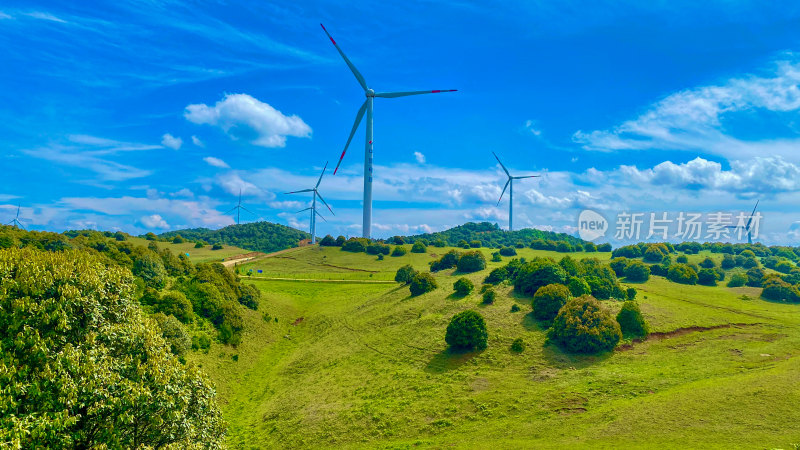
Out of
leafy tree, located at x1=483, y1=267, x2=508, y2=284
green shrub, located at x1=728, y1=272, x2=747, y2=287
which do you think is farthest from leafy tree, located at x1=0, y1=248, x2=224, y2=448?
green shrub, located at x1=728, y1=272, x2=747, y2=287

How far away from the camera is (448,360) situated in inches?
2062

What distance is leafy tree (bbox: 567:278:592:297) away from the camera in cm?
6375

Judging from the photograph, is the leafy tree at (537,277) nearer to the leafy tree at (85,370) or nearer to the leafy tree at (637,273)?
the leafy tree at (637,273)

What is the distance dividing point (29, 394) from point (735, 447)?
42.1 metres

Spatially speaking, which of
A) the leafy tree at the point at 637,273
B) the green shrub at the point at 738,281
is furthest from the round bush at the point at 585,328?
the green shrub at the point at 738,281

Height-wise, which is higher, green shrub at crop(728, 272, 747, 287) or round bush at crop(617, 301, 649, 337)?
green shrub at crop(728, 272, 747, 287)

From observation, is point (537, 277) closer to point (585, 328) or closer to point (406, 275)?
point (585, 328)

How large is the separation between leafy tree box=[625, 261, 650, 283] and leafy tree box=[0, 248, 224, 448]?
93155 mm

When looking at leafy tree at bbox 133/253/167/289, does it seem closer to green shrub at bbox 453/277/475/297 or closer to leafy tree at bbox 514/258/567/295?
green shrub at bbox 453/277/475/297

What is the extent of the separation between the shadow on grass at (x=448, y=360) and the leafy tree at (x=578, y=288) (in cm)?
2096

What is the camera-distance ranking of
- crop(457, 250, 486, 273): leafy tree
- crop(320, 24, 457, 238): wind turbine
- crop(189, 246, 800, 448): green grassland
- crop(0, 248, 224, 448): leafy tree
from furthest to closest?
crop(320, 24, 457, 238): wind turbine
crop(457, 250, 486, 273): leafy tree
crop(189, 246, 800, 448): green grassland
crop(0, 248, 224, 448): leafy tree

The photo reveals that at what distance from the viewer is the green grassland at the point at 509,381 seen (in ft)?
110

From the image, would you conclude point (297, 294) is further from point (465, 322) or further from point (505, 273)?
point (465, 322)

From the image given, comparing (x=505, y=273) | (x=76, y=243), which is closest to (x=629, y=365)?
(x=505, y=273)
